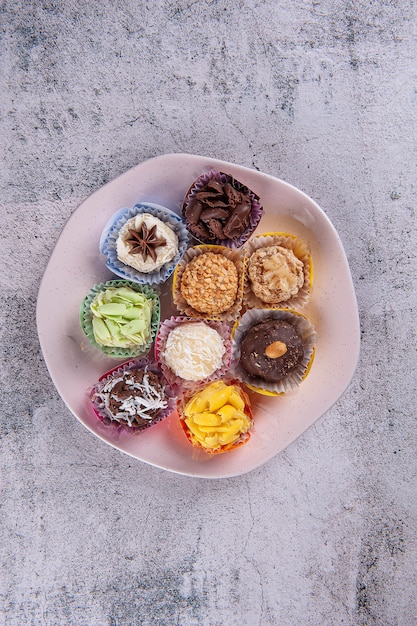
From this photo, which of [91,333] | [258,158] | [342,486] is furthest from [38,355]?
[342,486]

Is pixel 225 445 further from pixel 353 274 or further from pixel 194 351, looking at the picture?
pixel 353 274

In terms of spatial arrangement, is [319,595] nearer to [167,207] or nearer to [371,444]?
[371,444]

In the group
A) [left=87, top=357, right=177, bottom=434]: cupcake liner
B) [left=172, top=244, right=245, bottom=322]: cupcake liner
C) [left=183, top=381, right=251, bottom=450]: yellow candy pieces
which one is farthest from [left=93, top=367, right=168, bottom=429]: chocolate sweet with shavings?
[left=172, top=244, right=245, bottom=322]: cupcake liner

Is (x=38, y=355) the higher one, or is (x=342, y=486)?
(x=38, y=355)

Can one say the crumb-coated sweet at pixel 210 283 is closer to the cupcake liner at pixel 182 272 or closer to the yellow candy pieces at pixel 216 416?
the cupcake liner at pixel 182 272

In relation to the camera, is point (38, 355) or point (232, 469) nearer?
point (232, 469)

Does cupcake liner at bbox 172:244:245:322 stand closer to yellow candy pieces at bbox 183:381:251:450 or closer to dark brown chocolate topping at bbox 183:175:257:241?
dark brown chocolate topping at bbox 183:175:257:241
